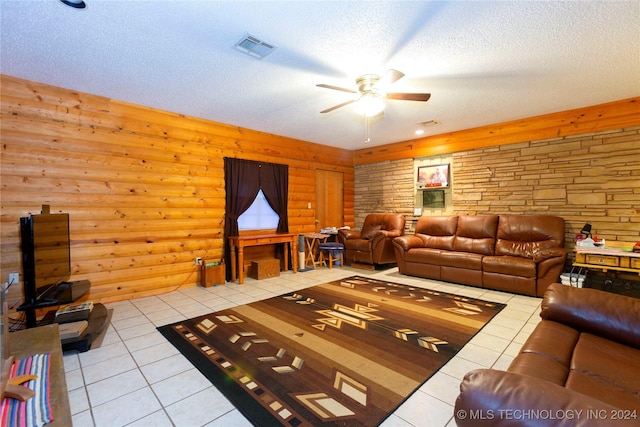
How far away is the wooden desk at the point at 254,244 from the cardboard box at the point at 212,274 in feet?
0.71

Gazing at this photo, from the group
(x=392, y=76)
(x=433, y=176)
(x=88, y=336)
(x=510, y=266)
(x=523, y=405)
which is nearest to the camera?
(x=523, y=405)

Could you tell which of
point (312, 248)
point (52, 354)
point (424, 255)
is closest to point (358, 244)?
point (312, 248)

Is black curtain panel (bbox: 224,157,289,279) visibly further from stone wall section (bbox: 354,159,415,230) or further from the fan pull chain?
stone wall section (bbox: 354,159,415,230)

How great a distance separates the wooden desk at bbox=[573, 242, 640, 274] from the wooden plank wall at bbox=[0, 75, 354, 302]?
506cm

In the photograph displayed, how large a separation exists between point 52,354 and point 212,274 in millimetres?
2819

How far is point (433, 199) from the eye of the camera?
5586 millimetres

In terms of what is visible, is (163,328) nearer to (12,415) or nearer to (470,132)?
(12,415)

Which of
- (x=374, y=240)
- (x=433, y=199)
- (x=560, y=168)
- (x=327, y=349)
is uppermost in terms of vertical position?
(x=560, y=168)

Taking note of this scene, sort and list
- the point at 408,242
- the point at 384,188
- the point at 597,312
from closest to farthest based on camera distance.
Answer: the point at 597,312 < the point at 408,242 < the point at 384,188

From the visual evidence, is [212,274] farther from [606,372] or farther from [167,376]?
[606,372]

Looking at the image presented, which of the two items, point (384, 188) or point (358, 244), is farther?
point (384, 188)

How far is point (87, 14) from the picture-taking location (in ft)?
6.75

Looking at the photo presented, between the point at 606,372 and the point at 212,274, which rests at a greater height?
the point at 606,372

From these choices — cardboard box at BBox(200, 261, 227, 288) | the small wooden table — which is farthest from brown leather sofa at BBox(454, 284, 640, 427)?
the small wooden table
